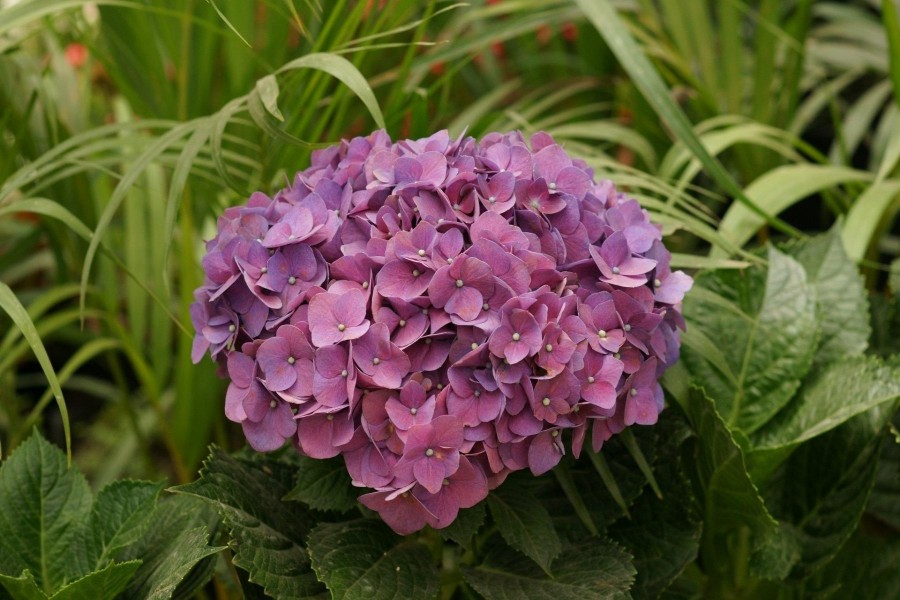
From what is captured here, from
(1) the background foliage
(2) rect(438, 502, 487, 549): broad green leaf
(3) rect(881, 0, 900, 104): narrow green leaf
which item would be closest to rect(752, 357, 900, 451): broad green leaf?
(1) the background foliage

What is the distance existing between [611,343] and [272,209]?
0.33 metres

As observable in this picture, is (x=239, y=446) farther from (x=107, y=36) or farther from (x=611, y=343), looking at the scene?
(x=611, y=343)

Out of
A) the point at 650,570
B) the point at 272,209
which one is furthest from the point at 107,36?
the point at 650,570

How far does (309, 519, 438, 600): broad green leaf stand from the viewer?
731 mm

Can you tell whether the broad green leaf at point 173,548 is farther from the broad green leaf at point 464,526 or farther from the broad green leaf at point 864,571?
the broad green leaf at point 864,571

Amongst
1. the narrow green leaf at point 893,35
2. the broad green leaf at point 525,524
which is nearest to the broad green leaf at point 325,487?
the broad green leaf at point 525,524

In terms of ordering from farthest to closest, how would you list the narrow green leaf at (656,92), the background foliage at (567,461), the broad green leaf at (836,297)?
the broad green leaf at (836,297), the narrow green leaf at (656,92), the background foliage at (567,461)

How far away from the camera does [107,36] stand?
125 centimetres

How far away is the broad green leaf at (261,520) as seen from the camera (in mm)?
741

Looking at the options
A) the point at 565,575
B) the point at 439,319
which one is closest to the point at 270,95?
the point at 439,319

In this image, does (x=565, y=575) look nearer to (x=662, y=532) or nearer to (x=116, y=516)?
(x=662, y=532)

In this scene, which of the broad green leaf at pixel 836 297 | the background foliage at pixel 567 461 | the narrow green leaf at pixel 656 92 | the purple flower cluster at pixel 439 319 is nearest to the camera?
the purple flower cluster at pixel 439 319

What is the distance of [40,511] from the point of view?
2.83 ft

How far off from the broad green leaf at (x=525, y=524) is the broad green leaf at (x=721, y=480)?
0.19 m
